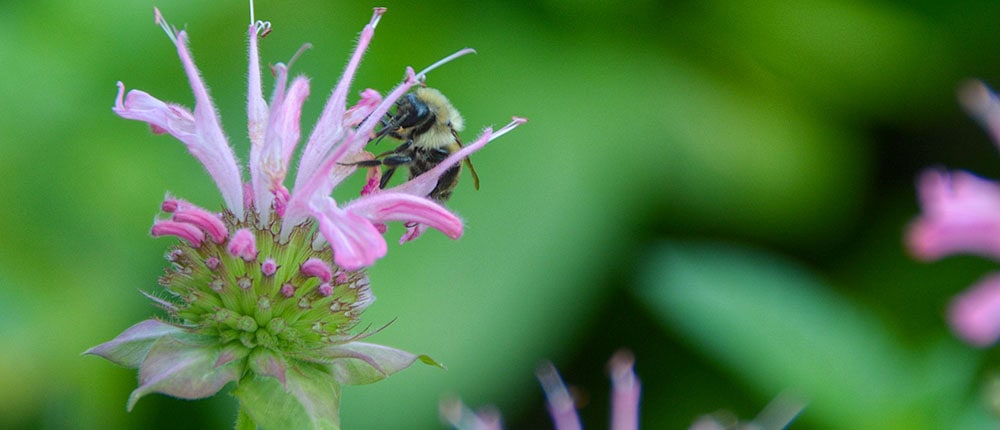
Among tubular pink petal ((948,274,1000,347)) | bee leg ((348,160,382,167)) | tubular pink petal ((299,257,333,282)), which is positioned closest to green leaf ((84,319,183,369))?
tubular pink petal ((299,257,333,282))

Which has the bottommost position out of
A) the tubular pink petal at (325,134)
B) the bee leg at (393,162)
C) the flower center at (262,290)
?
the flower center at (262,290)

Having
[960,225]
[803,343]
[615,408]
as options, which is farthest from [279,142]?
[803,343]

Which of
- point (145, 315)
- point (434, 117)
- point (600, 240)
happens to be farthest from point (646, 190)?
point (434, 117)

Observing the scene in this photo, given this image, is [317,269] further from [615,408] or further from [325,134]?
[615,408]

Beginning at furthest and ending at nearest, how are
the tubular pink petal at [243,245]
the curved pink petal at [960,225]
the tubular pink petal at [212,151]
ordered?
the curved pink petal at [960,225]
the tubular pink petal at [212,151]
the tubular pink petal at [243,245]

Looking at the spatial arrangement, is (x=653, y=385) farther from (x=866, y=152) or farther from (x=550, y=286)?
(x=866, y=152)

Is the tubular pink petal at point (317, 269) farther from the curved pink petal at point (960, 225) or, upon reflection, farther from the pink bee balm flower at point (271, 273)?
the curved pink petal at point (960, 225)

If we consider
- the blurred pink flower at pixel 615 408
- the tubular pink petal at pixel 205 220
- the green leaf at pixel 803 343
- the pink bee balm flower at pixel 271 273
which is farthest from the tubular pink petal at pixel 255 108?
the green leaf at pixel 803 343
